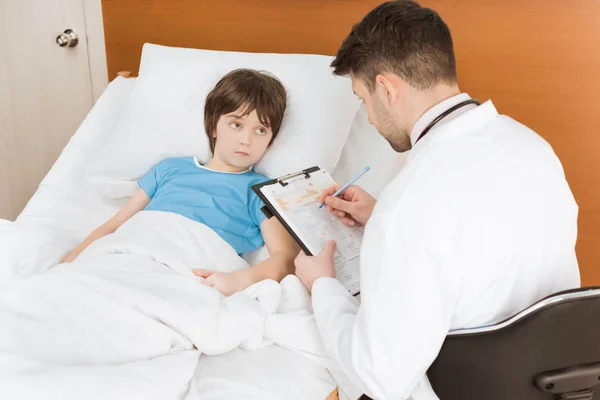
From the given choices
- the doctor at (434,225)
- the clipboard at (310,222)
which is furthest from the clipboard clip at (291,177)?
the doctor at (434,225)

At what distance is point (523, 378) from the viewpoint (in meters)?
1.02

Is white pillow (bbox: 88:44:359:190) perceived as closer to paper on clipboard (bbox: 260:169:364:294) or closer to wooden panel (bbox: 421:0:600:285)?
paper on clipboard (bbox: 260:169:364:294)

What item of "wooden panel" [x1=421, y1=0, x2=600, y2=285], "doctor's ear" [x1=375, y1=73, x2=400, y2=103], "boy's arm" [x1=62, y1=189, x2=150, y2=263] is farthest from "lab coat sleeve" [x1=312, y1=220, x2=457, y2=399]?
"wooden panel" [x1=421, y1=0, x2=600, y2=285]

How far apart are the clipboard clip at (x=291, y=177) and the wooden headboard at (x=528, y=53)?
0.59 m

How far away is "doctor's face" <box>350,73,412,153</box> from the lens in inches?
47.2

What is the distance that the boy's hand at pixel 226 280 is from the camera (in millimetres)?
1384

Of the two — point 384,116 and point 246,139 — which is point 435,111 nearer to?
point 384,116

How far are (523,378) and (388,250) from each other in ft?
1.03

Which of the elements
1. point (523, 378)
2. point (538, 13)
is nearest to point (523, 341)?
point (523, 378)

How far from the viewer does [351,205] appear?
1.45 m

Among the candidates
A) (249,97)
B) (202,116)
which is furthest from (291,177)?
(202,116)

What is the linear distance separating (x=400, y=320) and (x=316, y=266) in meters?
0.34

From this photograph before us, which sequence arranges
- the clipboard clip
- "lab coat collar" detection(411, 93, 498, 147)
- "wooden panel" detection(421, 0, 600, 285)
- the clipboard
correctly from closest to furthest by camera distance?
1. "lab coat collar" detection(411, 93, 498, 147)
2. the clipboard
3. the clipboard clip
4. "wooden panel" detection(421, 0, 600, 285)

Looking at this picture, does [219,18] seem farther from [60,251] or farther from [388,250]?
[388,250]
